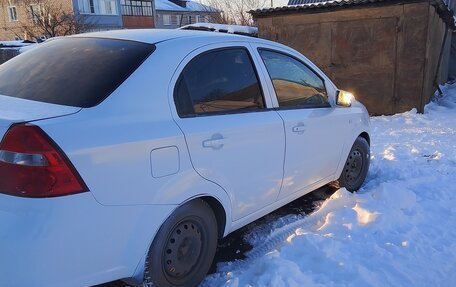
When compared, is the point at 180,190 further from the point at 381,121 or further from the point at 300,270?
the point at 381,121

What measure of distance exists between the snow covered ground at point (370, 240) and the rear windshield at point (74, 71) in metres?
1.47

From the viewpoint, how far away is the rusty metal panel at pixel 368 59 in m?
9.94

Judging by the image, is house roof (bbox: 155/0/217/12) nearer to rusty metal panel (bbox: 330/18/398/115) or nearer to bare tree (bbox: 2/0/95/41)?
bare tree (bbox: 2/0/95/41)

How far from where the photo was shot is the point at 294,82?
3.76m

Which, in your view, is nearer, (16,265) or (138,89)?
(16,265)

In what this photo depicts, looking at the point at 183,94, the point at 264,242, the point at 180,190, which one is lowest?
the point at 264,242

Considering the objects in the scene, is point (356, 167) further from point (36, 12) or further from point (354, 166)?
point (36, 12)

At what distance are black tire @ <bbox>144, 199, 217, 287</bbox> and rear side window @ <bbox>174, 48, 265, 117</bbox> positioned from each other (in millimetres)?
619

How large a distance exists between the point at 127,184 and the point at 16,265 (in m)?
0.62

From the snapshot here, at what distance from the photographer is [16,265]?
198 cm

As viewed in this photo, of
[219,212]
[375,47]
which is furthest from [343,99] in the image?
[375,47]

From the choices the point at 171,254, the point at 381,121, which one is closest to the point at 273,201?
the point at 171,254

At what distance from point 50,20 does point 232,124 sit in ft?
117

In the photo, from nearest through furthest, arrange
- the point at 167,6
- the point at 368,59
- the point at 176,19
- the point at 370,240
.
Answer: the point at 370,240, the point at 368,59, the point at 167,6, the point at 176,19
